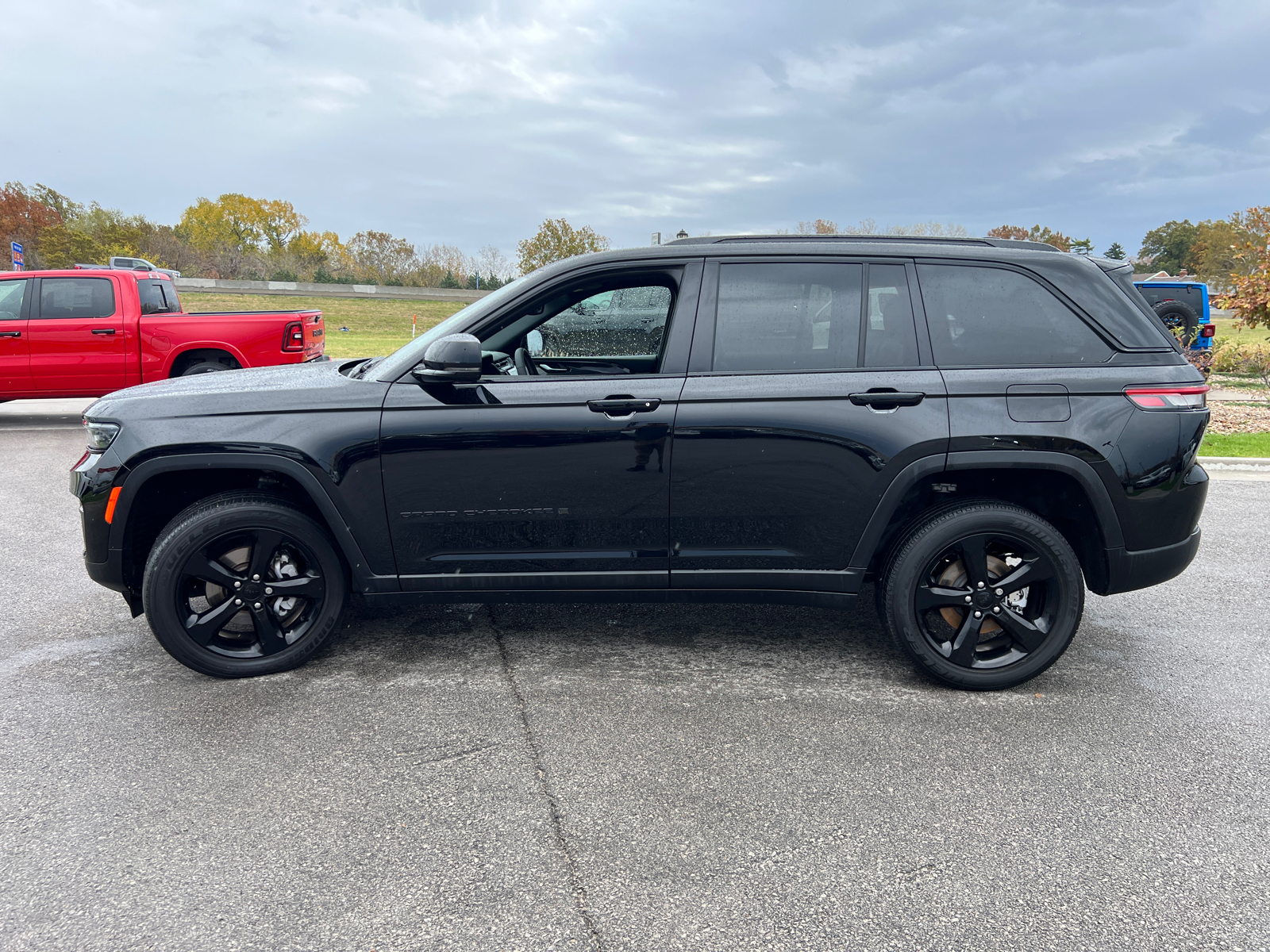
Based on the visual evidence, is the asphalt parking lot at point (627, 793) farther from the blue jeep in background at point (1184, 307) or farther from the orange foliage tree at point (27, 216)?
the orange foliage tree at point (27, 216)

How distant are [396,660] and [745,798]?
1.81m

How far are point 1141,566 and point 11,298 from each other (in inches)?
463

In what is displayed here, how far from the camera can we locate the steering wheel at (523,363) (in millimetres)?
4102

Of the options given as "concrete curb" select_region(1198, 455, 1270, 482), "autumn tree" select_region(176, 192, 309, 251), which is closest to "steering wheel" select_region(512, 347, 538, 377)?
"concrete curb" select_region(1198, 455, 1270, 482)

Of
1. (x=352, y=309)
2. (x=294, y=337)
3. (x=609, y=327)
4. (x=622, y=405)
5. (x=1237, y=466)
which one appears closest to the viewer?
(x=622, y=405)

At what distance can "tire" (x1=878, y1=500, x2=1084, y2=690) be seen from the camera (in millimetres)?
3508

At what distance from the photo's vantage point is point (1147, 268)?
250 feet

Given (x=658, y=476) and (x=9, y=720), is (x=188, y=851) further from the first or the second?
(x=658, y=476)

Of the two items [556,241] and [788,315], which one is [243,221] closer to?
[556,241]

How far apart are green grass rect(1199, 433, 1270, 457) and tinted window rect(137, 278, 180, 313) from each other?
1210 cm

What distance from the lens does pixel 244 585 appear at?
3.57 m

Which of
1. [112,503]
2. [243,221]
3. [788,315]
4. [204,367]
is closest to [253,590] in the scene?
[112,503]

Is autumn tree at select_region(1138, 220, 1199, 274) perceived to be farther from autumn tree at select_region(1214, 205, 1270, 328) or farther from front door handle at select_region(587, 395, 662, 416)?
front door handle at select_region(587, 395, 662, 416)

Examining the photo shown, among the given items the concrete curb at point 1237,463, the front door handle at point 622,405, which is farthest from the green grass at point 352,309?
the front door handle at point 622,405
